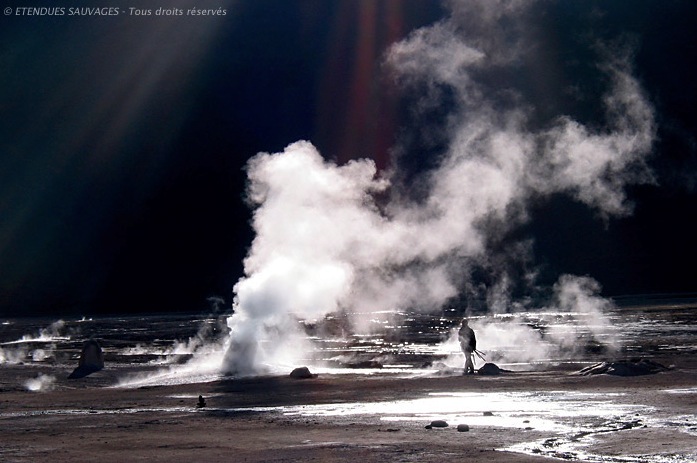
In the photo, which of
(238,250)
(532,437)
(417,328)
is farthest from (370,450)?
(238,250)

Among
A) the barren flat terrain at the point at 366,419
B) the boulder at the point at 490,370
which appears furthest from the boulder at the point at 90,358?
the boulder at the point at 490,370

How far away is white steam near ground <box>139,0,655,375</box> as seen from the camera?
148 feet

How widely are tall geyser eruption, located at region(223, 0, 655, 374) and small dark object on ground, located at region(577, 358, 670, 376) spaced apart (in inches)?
448

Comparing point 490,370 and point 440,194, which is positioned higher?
point 440,194

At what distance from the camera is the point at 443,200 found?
254 ft

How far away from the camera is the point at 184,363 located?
44.0 m

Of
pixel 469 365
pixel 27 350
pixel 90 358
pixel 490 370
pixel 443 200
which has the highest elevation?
pixel 443 200

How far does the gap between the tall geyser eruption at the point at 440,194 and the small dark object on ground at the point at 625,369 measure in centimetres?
1137

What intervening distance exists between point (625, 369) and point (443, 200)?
4818 centimetres

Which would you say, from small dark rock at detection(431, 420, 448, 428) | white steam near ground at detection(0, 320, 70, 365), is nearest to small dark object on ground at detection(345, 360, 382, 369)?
small dark rock at detection(431, 420, 448, 428)

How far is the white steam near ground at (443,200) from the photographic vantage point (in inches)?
1778

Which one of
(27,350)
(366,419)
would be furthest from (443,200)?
(366,419)

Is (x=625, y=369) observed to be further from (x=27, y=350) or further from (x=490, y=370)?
(x=27, y=350)

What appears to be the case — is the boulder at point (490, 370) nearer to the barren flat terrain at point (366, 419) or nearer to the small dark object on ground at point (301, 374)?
the barren flat terrain at point (366, 419)
